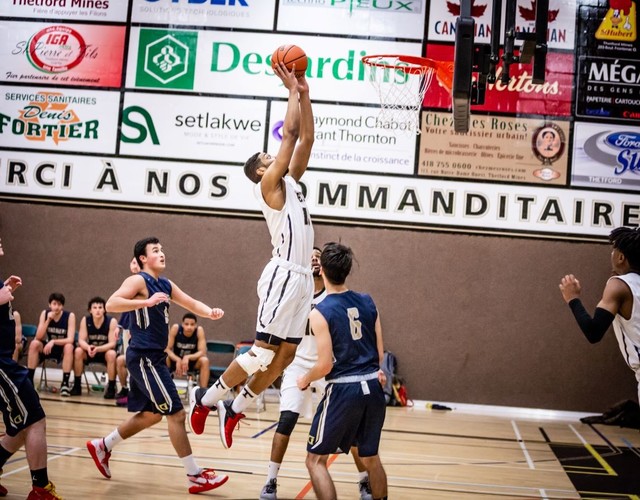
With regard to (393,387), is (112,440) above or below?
above

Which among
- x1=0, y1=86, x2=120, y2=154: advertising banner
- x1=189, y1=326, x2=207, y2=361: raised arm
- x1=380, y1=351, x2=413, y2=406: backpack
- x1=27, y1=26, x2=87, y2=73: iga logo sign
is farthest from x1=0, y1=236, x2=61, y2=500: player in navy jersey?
x1=27, y1=26, x2=87, y2=73: iga logo sign

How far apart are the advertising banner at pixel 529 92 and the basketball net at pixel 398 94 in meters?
0.51

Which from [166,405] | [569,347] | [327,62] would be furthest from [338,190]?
[166,405]


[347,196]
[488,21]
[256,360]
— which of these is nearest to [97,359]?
[347,196]

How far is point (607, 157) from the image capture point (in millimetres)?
13195

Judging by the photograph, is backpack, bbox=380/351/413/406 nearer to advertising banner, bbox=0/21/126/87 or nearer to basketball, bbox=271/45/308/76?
advertising banner, bbox=0/21/126/87

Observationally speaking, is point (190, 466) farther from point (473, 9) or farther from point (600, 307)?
point (473, 9)

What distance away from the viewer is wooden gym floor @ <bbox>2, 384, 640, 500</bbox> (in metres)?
6.33

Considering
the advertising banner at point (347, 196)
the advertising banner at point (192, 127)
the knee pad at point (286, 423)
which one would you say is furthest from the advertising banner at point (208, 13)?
the knee pad at point (286, 423)

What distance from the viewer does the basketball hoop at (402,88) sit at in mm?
10578

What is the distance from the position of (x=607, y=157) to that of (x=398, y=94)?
3.79 meters

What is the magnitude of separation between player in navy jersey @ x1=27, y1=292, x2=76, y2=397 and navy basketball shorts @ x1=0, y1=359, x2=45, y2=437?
269 inches

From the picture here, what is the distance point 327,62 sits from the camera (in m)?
13.5

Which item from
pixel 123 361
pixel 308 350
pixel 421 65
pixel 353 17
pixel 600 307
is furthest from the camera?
pixel 353 17
